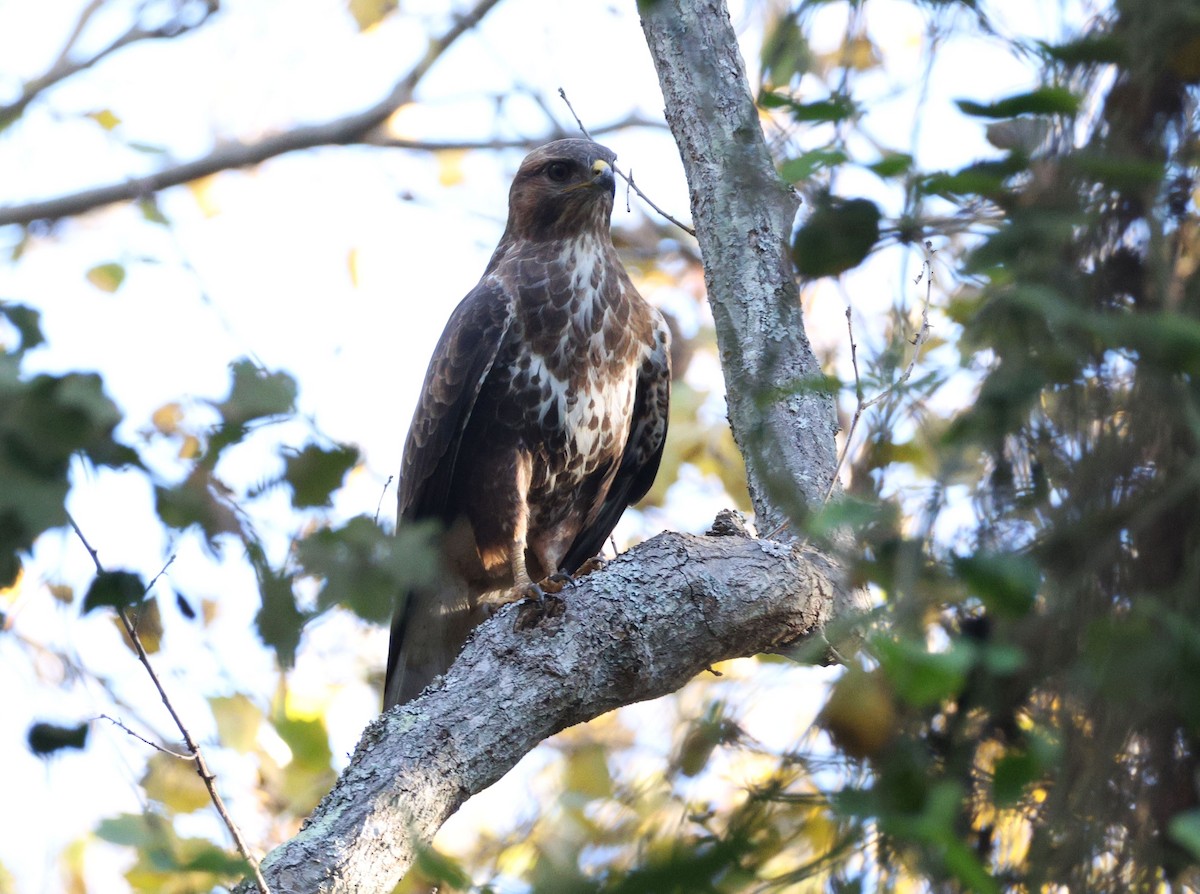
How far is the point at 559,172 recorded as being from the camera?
4.77 meters

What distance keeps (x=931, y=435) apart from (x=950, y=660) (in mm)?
214

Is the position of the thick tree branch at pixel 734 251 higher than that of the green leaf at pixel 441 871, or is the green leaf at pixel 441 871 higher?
the thick tree branch at pixel 734 251

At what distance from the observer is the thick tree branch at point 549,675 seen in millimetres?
2439

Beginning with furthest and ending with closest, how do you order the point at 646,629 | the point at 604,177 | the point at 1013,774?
the point at 604,177, the point at 646,629, the point at 1013,774

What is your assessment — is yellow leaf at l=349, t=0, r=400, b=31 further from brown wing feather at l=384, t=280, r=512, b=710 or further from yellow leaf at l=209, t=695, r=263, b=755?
yellow leaf at l=209, t=695, r=263, b=755

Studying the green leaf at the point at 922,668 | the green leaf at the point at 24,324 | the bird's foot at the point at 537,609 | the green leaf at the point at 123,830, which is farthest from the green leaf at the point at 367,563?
the bird's foot at the point at 537,609

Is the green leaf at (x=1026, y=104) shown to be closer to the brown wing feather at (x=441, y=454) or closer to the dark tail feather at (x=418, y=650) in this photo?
the brown wing feather at (x=441, y=454)

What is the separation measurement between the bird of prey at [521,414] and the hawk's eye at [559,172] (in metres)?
0.06

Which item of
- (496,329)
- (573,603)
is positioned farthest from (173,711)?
(496,329)

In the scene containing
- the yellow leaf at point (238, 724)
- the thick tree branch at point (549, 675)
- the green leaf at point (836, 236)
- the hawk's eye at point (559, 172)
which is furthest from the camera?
the hawk's eye at point (559, 172)

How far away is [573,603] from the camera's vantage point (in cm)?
296

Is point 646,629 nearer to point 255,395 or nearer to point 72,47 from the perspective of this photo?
point 255,395

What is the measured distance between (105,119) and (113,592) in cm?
263

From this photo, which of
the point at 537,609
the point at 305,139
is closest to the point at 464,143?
the point at 305,139
